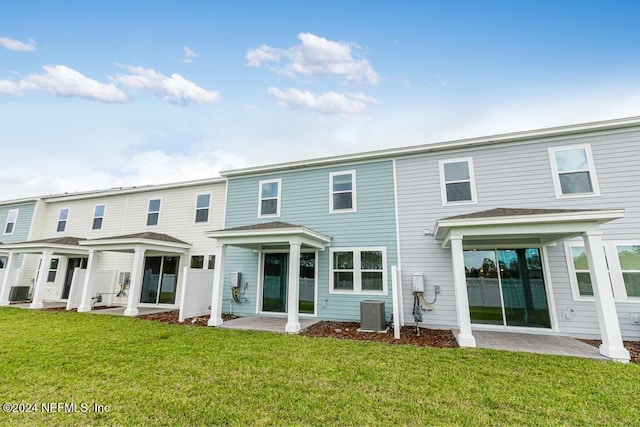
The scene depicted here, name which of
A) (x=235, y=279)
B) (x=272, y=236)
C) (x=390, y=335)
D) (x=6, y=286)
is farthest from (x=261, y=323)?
(x=6, y=286)

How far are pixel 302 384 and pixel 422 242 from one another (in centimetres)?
576

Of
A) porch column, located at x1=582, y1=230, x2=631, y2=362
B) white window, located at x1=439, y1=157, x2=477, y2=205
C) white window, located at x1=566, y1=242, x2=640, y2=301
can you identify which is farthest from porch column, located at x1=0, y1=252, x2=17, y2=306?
white window, located at x1=566, y1=242, x2=640, y2=301

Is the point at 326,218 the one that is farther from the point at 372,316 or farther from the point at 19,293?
the point at 19,293

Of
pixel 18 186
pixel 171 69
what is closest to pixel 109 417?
pixel 171 69

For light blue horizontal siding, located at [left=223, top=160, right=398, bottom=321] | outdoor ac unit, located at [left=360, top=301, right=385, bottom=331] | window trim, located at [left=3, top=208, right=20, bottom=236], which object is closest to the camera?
outdoor ac unit, located at [left=360, top=301, right=385, bottom=331]

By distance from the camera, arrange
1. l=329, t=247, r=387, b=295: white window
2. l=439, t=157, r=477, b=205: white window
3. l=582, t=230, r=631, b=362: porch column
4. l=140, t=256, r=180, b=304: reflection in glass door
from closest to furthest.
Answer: l=582, t=230, r=631, b=362: porch column < l=439, t=157, r=477, b=205: white window < l=329, t=247, r=387, b=295: white window < l=140, t=256, r=180, b=304: reflection in glass door

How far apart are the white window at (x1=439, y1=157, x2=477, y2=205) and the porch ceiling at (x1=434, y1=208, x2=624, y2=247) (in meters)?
1.67

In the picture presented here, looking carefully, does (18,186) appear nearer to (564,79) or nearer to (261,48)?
(261,48)

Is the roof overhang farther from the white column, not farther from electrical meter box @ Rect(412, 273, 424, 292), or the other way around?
the white column

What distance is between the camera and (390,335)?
691 cm

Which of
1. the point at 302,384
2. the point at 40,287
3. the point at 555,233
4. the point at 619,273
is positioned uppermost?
the point at 555,233

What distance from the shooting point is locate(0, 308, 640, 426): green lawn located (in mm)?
3008

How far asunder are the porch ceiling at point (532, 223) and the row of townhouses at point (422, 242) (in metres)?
0.03

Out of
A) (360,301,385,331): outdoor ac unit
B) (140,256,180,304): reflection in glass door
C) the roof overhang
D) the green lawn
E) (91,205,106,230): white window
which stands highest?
(91,205,106,230): white window
